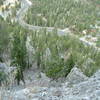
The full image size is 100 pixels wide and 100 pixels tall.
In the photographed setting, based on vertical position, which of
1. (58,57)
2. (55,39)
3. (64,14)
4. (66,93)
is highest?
(66,93)

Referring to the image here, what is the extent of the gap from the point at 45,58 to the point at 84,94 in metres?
20.2

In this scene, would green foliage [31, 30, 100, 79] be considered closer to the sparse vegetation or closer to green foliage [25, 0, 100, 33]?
the sparse vegetation

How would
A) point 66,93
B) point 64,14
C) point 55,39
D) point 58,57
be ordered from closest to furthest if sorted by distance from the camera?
point 66,93 → point 58,57 → point 55,39 → point 64,14

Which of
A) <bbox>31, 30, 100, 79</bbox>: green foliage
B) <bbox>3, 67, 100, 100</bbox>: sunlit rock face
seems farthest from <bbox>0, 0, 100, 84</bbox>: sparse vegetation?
<bbox>3, 67, 100, 100</bbox>: sunlit rock face

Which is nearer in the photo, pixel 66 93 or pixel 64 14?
pixel 66 93

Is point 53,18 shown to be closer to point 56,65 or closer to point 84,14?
point 84,14

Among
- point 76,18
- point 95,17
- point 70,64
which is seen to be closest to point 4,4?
point 76,18

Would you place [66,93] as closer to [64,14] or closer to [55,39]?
[55,39]

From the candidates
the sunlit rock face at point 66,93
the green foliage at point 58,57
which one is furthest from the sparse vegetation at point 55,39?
the sunlit rock face at point 66,93

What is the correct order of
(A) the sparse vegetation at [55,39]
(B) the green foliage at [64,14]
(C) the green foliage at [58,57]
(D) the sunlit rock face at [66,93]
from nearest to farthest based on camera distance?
1. (D) the sunlit rock face at [66,93]
2. (C) the green foliage at [58,57]
3. (A) the sparse vegetation at [55,39]
4. (B) the green foliage at [64,14]

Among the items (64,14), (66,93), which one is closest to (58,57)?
(66,93)

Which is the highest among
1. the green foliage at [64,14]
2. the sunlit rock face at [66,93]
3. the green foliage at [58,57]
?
the sunlit rock face at [66,93]

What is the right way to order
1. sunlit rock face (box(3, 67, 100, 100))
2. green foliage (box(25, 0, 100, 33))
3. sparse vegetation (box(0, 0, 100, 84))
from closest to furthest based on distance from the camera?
sunlit rock face (box(3, 67, 100, 100)), sparse vegetation (box(0, 0, 100, 84)), green foliage (box(25, 0, 100, 33))

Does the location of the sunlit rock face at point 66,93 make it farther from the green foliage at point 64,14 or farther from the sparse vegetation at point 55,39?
the green foliage at point 64,14
